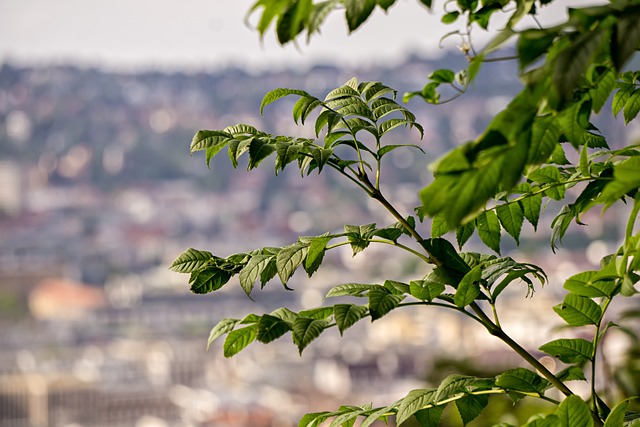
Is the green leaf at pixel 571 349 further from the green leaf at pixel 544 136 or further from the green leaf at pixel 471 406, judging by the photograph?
the green leaf at pixel 544 136

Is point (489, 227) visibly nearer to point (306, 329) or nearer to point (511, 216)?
point (511, 216)

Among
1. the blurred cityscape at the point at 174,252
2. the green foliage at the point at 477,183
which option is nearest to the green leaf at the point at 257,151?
the green foliage at the point at 477,183

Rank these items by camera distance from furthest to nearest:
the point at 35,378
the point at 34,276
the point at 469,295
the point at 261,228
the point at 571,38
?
the point at 261,228 < the point at 34,276 < the point at 35,378 < the point at 469,295 < the point at 571,38

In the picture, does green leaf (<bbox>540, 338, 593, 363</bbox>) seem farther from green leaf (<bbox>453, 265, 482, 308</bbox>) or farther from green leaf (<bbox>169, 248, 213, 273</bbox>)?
green leaf (<bbox>169, 248, 213, 273</bbox>)

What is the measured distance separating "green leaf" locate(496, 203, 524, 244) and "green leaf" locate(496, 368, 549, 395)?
7 centimetres

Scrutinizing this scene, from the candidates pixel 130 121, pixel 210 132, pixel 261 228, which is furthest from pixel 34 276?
pixel 210 132

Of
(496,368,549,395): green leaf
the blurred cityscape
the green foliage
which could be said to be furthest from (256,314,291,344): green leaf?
the blurred cityscape

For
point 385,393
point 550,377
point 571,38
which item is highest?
point 571,38

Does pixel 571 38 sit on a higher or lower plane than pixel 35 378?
higher

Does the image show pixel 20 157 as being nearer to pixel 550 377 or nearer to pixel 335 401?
pixel 335 401

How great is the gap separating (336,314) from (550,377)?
0.12 metres

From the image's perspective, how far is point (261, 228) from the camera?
986 inches

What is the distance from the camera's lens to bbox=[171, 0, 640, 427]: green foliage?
27cm

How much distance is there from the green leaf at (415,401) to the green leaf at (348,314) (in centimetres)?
7
